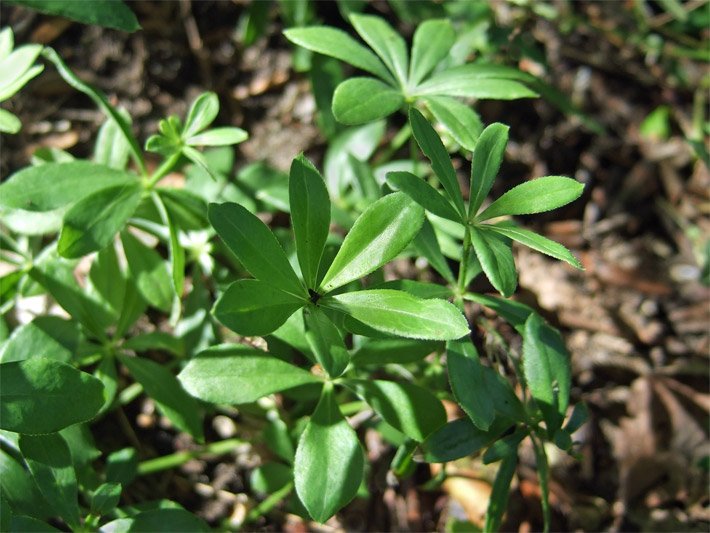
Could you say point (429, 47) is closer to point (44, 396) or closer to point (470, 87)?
point (470, 87)

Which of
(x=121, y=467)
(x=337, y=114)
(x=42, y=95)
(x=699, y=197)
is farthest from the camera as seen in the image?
(x=699, y=197)

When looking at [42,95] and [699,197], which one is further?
[699,197]

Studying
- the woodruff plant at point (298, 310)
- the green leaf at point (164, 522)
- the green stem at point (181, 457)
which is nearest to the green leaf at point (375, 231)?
the woodruff plant at point (298, 310)

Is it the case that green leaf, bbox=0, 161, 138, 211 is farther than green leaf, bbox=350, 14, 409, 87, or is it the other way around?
green leaf, bbox=350, 14, 409, 87

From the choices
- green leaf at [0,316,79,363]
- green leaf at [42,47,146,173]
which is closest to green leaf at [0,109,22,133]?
green leaf at [42,47,146,173]

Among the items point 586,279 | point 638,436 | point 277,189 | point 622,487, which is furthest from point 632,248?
point 277,189

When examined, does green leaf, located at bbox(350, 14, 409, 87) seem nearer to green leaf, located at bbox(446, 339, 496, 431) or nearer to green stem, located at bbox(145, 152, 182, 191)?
green stem, located at bbox(145, 152, 182, 191)

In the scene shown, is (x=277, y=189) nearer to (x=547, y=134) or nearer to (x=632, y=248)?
(x=547, y=134)
